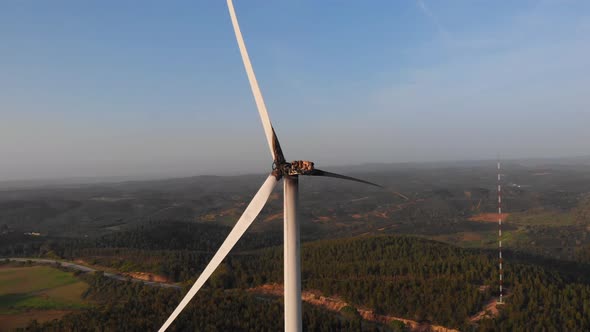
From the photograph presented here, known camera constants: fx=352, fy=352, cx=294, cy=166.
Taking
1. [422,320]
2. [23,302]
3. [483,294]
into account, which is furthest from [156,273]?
[483,294]

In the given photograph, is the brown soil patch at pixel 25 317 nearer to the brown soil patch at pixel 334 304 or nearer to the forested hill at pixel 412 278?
the forested hill at pixel 412 278

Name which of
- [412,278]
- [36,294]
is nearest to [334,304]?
[412,278]

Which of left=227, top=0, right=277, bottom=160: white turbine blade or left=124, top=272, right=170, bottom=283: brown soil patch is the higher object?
left=227, top=0, right=277, bottom=160: white turbine blade

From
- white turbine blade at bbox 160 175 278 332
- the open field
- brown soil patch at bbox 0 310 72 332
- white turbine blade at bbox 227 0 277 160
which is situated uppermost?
white turbine blade at bbox 227 0 277 160

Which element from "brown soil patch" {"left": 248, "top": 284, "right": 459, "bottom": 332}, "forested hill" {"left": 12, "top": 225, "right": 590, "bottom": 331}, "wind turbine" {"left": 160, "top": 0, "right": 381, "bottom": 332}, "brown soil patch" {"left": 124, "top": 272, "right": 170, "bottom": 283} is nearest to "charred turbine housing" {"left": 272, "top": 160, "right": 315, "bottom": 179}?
"wind turbine" {"left": 160, "top": 0, "right": 381, "bottom": 332}

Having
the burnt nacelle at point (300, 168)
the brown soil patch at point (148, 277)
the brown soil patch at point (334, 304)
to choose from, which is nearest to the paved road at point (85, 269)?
the brown soil patch at point (148, 277)

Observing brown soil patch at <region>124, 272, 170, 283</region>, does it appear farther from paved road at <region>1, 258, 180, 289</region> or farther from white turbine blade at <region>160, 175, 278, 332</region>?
white turbine blade at <region>160, 175, 278, 332</region>

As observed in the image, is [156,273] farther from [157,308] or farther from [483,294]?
[483,294]
